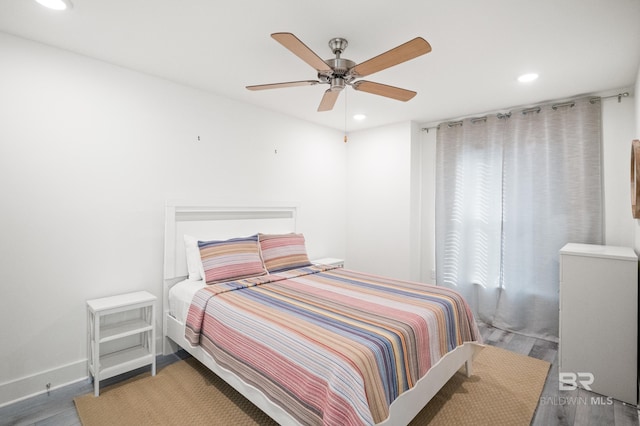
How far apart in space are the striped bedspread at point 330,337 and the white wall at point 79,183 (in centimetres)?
92

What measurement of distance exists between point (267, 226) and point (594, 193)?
3.43 meters

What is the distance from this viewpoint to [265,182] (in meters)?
3.88

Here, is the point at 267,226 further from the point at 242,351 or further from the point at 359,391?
the point at 359,391

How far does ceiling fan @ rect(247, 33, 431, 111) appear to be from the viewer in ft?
5.59

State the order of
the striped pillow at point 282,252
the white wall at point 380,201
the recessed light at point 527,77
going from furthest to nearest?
the white wall at point 380,201
the striped pillow at point 282,252
the recessed light at point 527,77

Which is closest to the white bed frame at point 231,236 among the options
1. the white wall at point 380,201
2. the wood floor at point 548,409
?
the wood floor at point 548,409

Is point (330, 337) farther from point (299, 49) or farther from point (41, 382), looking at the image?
point (41, 382)

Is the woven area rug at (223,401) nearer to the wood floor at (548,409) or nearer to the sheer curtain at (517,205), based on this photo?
the wood floor at (548,409)

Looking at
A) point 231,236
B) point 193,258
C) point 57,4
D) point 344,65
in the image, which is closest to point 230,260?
point 193,258

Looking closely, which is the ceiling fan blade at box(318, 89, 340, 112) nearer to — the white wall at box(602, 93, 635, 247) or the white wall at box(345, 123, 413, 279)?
the white wall at box(345, 123, 413, 279)

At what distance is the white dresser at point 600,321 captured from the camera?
7.65 feet

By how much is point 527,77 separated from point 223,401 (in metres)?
3.62

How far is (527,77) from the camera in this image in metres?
2.79

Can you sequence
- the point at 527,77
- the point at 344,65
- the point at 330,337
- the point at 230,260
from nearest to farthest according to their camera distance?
the point at 330,337 < the point at 344,65 < the point at 527,77 < the point at 230,260
